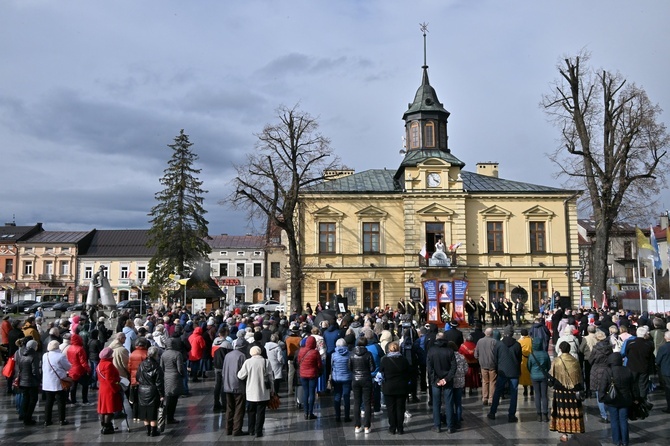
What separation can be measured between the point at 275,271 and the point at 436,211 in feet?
114

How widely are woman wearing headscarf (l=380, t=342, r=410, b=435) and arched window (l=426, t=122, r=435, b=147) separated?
3352 cm

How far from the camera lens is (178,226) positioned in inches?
1829

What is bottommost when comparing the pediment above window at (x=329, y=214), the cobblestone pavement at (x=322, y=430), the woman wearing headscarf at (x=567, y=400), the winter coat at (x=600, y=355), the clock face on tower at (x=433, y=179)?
the cobblestone pavement at (x=322, y=430)

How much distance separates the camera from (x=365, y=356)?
10.6 m

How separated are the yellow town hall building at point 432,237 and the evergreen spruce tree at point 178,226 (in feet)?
36.5

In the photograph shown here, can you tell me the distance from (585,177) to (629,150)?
94.9 inches

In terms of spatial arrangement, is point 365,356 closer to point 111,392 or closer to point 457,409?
point 457,409

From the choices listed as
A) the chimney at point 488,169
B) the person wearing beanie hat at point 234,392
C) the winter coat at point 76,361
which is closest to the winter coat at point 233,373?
the person wearing beanie hat at point 234,392

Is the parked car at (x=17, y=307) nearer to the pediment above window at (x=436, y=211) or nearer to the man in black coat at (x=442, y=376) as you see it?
the pediment above window at (x=436, y=211)

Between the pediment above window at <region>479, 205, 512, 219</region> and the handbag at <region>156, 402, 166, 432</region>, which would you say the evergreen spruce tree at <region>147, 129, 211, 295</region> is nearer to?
the pediment above window at <region>479, 205, 512, 219</region>

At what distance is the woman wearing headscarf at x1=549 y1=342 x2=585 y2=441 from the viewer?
9.03 meters

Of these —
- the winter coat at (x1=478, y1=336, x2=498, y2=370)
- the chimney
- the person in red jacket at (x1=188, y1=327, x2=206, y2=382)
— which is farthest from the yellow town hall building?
the winter coat at (x1=478, y1=336, x2=498, y2=370)

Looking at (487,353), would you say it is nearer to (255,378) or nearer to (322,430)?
(322,430)

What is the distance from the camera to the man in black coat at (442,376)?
33.8ft
